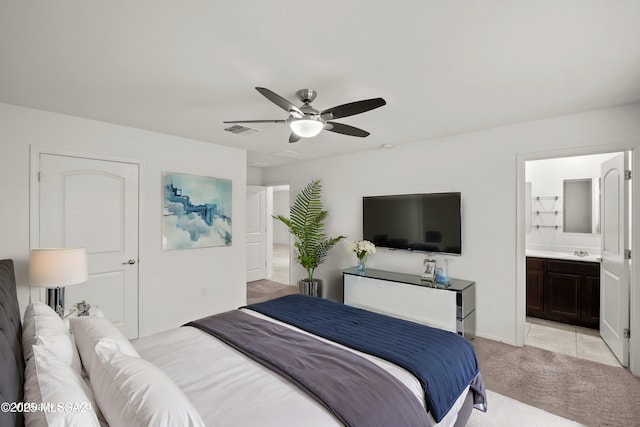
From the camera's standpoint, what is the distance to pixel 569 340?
3422mm

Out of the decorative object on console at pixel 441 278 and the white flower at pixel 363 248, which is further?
the white flower at pixel 363 248

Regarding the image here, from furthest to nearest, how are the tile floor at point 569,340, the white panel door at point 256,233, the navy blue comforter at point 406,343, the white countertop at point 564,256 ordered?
the white panel door at point 256,233, the white countertop at point 564,256, the tile floor at point 569,340, the navy blue comforter at point 406,343

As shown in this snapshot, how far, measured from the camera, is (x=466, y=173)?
3.72 meters

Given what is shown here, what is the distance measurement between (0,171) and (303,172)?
12.7ft

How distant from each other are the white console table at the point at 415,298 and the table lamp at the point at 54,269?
3.06 metres

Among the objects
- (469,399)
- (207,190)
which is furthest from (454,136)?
(207,190)

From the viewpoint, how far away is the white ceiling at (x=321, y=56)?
1512mm

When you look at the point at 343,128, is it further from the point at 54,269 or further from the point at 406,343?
the point at 54,269

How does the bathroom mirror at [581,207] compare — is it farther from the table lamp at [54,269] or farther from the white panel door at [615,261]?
the table lamp at [54,269]

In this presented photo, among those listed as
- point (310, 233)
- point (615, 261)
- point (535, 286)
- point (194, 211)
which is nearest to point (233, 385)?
point (194, 211)

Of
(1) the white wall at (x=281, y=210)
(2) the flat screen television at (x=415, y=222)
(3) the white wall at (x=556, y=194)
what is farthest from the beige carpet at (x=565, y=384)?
(1) the white wall at (x=281, y=210)

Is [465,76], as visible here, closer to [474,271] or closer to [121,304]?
[474,271]

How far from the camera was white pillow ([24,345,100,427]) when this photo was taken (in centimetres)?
87

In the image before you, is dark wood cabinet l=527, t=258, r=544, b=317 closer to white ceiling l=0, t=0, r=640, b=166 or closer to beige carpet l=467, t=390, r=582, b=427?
white ceiling l=0, t=0, r=640, b=166
